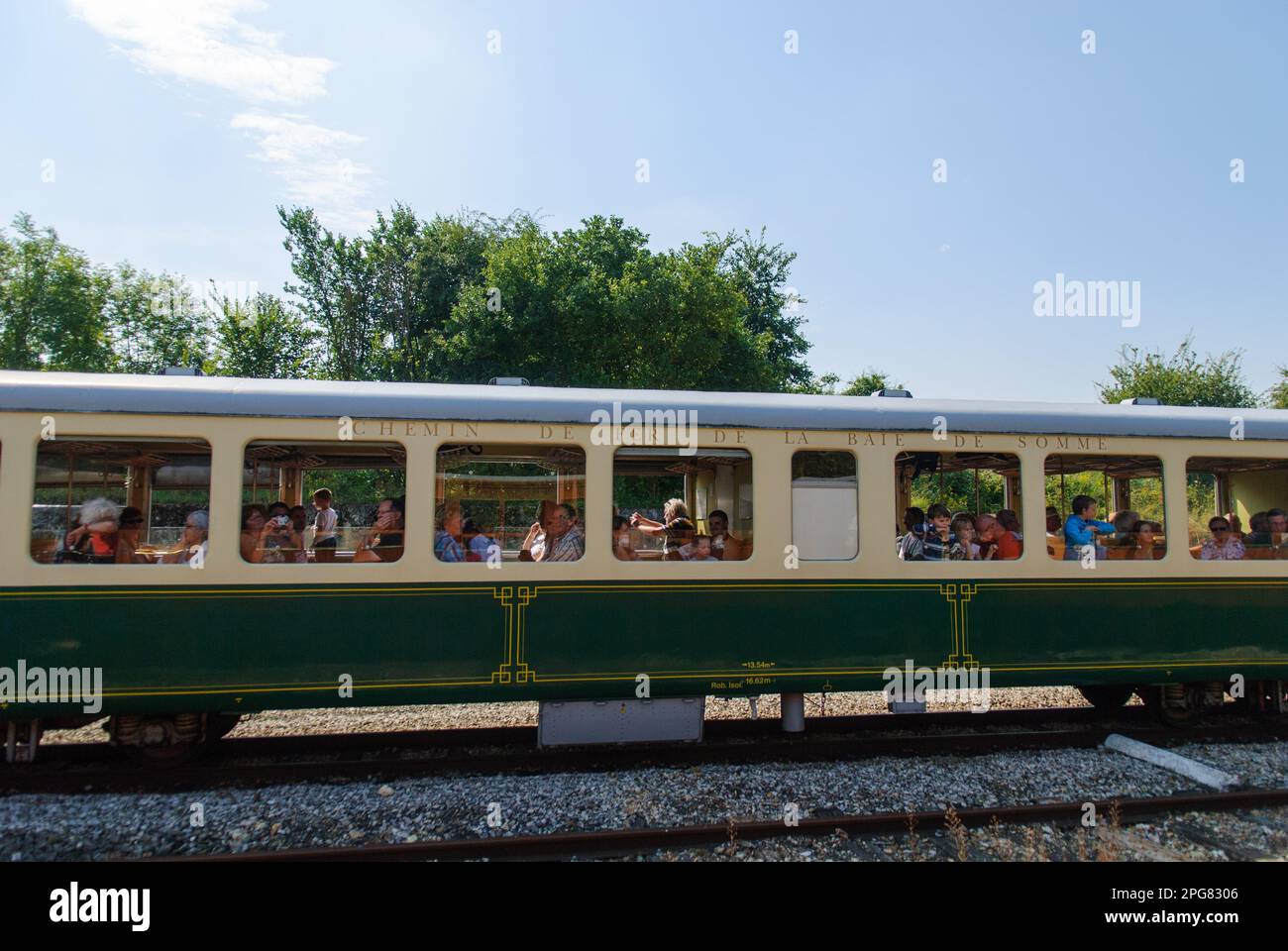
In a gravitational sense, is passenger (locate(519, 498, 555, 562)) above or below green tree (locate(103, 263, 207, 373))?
below

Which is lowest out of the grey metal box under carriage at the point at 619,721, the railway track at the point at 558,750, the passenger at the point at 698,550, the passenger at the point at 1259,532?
the railway track at the point at 558,750

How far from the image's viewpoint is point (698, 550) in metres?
5.96

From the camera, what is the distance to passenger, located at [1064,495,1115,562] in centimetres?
636

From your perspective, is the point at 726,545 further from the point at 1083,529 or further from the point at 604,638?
the point at 1083,529

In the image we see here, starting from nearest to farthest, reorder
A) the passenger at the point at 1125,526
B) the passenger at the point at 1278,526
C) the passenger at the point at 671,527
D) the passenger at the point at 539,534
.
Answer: the passenger at the point at 539,534
the passenger at the point at 671,527
the passenger at the point at 1125,526
the passenger at the point at 1278,526

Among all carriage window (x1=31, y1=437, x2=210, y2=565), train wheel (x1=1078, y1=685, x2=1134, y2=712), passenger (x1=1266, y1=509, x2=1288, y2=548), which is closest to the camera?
carriage window (x1=31, y1=437, x2=210, y2=565)

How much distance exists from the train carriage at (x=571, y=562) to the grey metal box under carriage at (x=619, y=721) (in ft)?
0.16

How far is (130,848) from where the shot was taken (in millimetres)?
4570

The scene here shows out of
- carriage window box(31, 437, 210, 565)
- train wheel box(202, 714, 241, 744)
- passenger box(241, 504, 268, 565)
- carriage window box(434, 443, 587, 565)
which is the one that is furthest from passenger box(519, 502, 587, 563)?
train wheel box(202, 714, 241, 744)

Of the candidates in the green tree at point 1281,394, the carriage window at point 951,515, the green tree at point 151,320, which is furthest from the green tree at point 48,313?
the green tree at point 1281,394

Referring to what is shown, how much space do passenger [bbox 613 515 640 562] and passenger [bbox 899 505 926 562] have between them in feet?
6.96

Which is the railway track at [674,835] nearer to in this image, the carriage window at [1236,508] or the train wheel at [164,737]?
the train wheel at [164,737]

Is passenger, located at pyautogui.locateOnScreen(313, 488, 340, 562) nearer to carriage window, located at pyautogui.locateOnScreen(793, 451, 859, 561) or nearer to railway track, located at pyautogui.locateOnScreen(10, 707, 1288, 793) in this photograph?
railway track, located at pyautogui.locateOnScreen(10, 707, 1288, 793)

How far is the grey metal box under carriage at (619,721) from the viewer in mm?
5695
